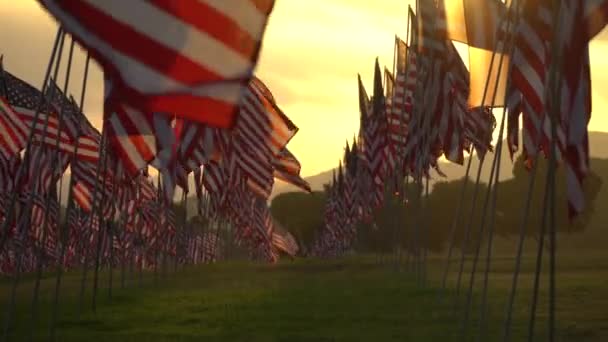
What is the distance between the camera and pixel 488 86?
21781mm

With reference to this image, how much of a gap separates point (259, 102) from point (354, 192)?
48.8m

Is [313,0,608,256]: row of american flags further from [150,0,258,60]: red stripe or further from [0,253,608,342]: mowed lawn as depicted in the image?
[150,0,258,60]: red stripe

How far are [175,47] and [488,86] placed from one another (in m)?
13.0

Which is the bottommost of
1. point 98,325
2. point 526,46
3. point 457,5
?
point 98,325

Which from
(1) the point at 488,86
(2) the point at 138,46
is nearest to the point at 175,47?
(2) the point at 138,46

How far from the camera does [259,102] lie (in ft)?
103

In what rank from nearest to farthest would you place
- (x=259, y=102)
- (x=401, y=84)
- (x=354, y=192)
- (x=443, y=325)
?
1. (x=443, y=325)
2. (x=259, y=102)
3. (x=401, y=84)
4. (x=354, y=192)

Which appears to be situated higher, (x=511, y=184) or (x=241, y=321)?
(x=511, y=184)

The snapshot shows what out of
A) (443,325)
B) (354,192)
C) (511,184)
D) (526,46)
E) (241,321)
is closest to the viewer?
(526,46)

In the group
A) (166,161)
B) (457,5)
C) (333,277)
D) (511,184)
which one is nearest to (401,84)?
(333,277)

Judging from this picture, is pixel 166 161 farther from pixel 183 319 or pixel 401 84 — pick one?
pixel 401 84

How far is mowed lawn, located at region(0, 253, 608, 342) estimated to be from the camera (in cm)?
2236

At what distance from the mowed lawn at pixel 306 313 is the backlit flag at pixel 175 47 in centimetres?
1191

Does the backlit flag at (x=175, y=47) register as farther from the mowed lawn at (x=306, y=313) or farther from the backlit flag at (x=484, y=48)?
the mowed lawn at (x=306, y=313)
